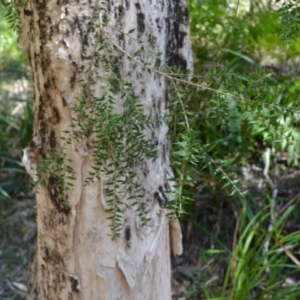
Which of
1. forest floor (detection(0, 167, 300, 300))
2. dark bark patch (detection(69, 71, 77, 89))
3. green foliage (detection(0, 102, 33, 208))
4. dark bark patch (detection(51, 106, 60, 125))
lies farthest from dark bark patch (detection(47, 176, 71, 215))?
green foliage (detection(0, 102, 33, 208))

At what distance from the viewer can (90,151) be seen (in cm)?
146

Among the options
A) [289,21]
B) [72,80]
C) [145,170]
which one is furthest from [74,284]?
[289,21]

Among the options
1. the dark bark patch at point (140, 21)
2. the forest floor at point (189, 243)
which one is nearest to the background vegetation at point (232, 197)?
the forest floor at point (189, 243)

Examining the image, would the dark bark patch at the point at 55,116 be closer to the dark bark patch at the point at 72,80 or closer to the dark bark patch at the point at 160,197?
the dark bark patch at the point at 72,80

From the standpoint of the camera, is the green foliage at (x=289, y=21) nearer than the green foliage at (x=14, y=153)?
Yes

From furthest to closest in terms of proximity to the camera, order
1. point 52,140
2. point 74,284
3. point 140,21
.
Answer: point 74,284
point 52,140
point 140,21

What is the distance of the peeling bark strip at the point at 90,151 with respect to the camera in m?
1.38

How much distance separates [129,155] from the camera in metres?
1.40

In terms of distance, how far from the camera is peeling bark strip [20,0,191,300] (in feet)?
4.52

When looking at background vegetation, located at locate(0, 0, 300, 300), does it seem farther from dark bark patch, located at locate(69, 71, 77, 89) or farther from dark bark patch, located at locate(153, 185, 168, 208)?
dark bark patch, located at locate(69, 71, 77, 89)

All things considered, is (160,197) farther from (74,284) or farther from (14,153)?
(14,153)

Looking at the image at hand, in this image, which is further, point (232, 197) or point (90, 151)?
point (232, 197)

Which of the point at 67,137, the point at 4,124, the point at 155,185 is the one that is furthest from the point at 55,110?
the point at 4,124

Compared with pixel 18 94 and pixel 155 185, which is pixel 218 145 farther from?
pixel 18 94
